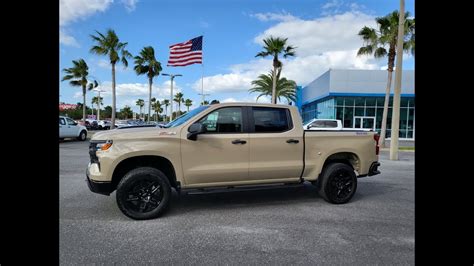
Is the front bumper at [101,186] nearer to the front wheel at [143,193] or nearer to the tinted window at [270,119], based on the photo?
the front wheel at [143,193]

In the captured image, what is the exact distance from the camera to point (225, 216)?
5156 mm

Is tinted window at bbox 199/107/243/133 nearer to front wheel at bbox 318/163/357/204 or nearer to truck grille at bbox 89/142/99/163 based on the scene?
truck grille at bbox 89/142/99/163

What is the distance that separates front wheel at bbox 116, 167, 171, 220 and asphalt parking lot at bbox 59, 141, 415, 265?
0.18m

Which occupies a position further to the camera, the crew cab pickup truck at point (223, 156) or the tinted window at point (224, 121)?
the tinted window at point (224, 121)

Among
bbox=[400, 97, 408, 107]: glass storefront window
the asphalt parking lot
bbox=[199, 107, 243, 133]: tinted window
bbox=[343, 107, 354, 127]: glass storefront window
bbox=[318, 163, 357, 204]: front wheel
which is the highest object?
bbox=[400, 97, 408, 107]: glass storefront window

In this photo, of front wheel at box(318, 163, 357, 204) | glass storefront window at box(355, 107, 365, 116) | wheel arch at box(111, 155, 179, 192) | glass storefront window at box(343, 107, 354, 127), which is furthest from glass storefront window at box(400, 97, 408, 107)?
wheel arch at box(111, 155, 179, 192)

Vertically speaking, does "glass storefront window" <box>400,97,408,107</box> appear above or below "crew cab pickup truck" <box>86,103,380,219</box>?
above

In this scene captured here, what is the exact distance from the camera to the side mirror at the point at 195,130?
4.96m

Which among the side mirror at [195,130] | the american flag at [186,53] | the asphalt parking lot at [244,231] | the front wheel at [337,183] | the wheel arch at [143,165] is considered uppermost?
the american flag at [186,53]

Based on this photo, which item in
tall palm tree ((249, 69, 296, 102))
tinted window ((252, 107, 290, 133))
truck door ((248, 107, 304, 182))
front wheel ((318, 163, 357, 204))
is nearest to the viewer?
truck door ((248, 107, 304, 182))

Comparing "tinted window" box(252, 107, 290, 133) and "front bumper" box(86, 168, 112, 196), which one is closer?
"front bumper" box(86, 168, 112, 196)

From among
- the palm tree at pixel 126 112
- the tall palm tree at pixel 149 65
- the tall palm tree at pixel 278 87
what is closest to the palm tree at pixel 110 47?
the tall palm tree at pixel 149 65

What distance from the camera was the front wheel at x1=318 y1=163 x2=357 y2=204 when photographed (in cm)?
600

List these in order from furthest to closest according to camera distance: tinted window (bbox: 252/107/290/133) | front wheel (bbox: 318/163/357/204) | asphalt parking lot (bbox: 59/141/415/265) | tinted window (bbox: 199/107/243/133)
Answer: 1. front wheel (bbox: 318/163/357/204)
2. tinted window (bbox: 252/107/290/133)
3. tinted window (bbox: 199/107/243/133)
4. asphalt parking lot (bbox: 59/141/415/265)
